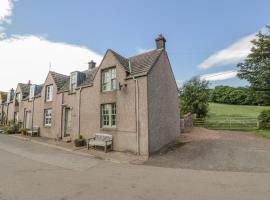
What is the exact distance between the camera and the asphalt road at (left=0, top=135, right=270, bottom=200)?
5547 mm

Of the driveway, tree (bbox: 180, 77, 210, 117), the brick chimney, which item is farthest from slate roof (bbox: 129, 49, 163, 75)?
tree (bbox: 180, 77, 210, 117)

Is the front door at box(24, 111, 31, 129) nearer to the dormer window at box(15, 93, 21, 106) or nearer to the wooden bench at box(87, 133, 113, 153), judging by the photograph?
the dormer window at box(15, 93, 21, 106)

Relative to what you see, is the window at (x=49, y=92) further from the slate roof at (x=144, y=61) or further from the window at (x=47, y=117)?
the slate roof at (x=144, y=61)

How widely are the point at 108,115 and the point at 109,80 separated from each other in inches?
120

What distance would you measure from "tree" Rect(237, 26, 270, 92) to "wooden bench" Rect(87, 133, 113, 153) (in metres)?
21.2

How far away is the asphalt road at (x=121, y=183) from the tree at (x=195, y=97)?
73.9 ft

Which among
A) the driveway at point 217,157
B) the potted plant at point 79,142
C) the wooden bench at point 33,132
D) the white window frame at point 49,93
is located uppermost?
the white window frame at point 49,93

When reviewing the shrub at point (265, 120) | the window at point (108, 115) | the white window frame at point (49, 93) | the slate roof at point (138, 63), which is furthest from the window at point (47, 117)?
the shrub at point (265, 120)

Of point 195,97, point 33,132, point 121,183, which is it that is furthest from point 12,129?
point 195,97

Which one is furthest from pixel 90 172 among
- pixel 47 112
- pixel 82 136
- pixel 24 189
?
pixel 47 112

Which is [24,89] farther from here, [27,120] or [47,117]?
[47,117]

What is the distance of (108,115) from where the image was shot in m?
14.5

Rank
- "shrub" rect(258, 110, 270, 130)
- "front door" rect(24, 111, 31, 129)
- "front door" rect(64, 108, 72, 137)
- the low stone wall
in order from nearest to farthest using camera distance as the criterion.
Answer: "front door" rect(64, 108, 72, 137) < "shrub" rect(258, 110, 270, 130) < the low stone wall < "front door" rect(24, 111, 31, 129)

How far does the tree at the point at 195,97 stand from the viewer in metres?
29.6
